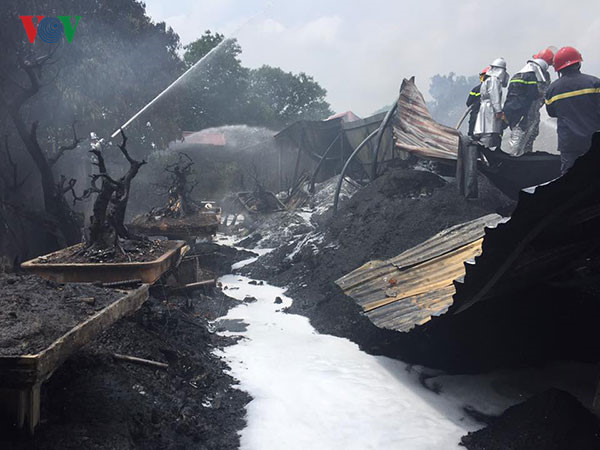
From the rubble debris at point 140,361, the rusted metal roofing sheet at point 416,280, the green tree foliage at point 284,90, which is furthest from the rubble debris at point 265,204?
the green tree foliage at point 284,90

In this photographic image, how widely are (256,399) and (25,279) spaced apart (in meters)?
2.19

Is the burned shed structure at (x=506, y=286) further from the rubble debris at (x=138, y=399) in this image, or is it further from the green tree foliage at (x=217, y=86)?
the green tree foliage at (x=217, y=86)

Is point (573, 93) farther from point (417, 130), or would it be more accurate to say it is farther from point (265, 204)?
point (265, 204)

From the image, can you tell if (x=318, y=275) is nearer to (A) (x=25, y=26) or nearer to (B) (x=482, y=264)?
(B) (x=482, y=264)

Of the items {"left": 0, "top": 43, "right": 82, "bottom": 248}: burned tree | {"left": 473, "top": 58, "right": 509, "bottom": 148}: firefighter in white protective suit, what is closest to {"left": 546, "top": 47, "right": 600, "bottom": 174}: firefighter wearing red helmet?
{"left": 473, "top": 58, "right": 509, "bottom": 148}: firefighter in white protective suit

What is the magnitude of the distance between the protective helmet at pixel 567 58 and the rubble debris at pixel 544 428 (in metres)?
4.30

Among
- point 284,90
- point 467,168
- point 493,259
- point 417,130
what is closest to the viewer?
point 493,259

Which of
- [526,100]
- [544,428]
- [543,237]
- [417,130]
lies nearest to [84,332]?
[543,237]

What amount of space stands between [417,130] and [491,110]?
1516 mm

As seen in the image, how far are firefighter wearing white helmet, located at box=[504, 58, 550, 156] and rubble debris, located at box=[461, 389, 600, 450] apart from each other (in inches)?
231

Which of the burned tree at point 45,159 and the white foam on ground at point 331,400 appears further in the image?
the burned tree at point 45,159

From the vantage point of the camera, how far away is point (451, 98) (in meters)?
58.4

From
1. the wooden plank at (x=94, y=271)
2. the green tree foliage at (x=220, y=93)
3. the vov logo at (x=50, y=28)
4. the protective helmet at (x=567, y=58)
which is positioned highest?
the green tree foliage at (x=220, y=93)

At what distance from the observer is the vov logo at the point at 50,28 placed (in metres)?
9.00
